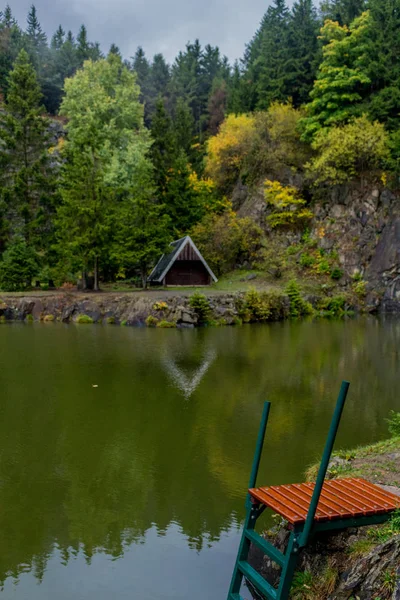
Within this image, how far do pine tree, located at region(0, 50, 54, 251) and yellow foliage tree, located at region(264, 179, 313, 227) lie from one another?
14.9 meters

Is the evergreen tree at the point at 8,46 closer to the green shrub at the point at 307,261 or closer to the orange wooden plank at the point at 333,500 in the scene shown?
→ the green shrub at the point at 307,261

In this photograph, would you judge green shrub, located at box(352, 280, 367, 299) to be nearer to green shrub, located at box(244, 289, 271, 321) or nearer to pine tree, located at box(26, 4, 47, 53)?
green shrub, located at box(244, 289, 271, 321)

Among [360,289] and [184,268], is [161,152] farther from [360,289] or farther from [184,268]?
[360,289]

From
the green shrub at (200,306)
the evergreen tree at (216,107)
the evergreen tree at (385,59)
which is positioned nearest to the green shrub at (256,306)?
the green shrub at (200,306)

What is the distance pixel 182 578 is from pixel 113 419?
534 cm

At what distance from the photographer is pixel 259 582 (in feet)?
14.9

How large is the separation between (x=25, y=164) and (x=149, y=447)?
31.1m

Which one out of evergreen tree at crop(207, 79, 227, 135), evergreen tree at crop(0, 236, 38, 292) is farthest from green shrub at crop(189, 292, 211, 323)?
Answer: evergreen tree at crop(207, 79, 227, 135)

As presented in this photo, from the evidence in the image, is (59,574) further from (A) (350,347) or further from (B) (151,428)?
(A) (350,347)

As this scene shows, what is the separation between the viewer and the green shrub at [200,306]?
86.5 feet

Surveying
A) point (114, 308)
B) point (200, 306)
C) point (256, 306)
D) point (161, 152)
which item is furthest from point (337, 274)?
point (161, 152)

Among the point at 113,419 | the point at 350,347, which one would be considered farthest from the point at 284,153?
the point at 113,419

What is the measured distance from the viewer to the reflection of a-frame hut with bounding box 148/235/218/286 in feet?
103

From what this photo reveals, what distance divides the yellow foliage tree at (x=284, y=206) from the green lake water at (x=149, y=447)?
18637 mm
